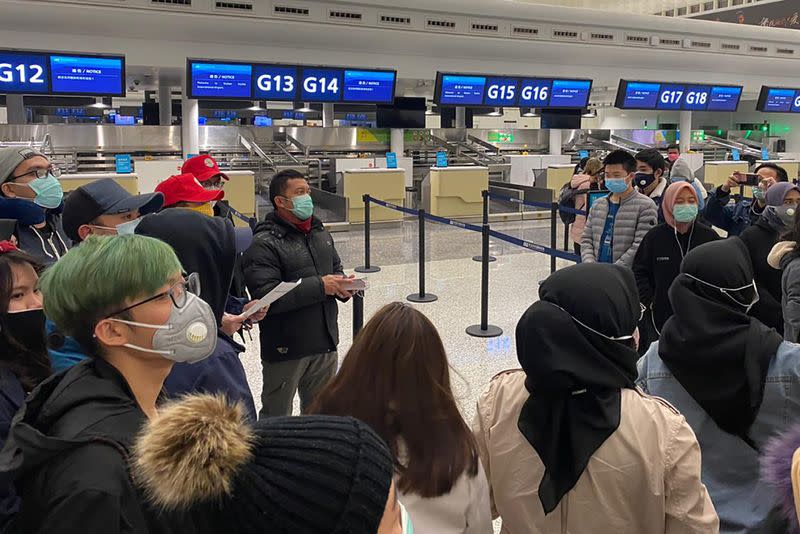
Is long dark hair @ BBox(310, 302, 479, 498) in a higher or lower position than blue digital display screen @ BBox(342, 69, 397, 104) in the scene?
lower

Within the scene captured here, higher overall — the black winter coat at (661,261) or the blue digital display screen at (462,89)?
the blue digital display screen at (462,89)

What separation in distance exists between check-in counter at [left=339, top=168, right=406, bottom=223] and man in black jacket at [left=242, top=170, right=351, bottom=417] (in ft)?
25.6

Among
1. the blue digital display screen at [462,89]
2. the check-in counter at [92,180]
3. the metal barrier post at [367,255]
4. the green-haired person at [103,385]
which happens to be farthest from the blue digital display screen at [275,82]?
the green-haired person at [103,385]

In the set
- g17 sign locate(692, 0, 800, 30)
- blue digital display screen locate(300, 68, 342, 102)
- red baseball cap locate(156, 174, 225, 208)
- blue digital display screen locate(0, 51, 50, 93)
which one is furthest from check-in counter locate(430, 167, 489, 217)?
g17 sign locate(692, 0, 800, 30)

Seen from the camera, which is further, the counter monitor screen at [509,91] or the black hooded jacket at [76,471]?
the counter monitor screen at [509,91]

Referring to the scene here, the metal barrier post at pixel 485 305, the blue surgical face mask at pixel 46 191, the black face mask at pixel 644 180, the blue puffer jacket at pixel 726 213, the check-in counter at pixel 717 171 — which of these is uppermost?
the check-in counter at pixel 717 171

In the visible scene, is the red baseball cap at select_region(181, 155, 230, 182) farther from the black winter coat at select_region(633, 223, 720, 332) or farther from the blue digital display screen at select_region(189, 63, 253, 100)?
the blue digital display screen at select_region(189, 63, 253, 100)

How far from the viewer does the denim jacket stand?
5.49 feet

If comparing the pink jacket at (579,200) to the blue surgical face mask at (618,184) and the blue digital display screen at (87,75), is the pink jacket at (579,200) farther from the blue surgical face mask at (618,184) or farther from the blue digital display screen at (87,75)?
the blue digital display screen at (87,75)

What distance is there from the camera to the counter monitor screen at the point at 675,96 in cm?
1309

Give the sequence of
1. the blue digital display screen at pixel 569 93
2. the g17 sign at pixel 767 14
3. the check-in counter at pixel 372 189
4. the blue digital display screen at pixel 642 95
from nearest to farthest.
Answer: the check-in counter at pixel 372 189
the blue digital display screen at pixel 569 93
the blue digital display screen at pixel 642 95
the g17 sign at pixel 767 14

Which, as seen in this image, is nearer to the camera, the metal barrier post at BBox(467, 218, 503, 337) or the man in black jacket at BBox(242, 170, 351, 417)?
the man in black jacket at BBox(242, 170, 351, 417)

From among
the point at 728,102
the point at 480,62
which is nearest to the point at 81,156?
the point at 480,62

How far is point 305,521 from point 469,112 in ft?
56.3
